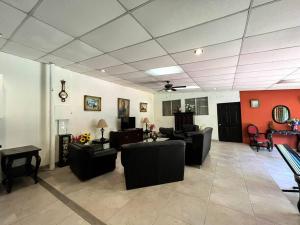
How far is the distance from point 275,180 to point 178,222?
2664 millimetres

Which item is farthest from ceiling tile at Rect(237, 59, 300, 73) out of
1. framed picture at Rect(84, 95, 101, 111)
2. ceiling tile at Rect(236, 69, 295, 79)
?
framed picture at Rect(84, 95, 101, 111)

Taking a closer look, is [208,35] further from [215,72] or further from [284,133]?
[284,133]

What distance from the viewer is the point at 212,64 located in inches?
138

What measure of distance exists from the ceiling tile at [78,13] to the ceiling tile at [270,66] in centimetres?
339

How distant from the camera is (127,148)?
2.67 meters

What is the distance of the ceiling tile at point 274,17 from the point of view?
1.63m

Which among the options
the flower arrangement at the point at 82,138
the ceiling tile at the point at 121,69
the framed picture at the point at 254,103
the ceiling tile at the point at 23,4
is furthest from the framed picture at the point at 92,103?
the framed picture at the point at 254,103

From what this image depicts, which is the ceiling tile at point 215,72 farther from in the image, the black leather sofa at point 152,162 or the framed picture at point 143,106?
the framed picture at point 143,106

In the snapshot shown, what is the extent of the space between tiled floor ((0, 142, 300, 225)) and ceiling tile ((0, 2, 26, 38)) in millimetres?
2754

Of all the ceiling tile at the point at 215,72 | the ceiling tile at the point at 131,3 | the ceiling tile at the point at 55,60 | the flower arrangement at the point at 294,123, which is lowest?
the flower arrangement at the point at 294,123

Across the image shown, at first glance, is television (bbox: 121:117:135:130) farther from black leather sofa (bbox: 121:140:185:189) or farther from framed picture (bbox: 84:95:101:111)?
black leather sofa (bbox: 121:140:185:189)

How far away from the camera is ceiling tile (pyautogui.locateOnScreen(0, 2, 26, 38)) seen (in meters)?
1.78

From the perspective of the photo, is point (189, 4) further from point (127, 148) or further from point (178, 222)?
point (178, 222)

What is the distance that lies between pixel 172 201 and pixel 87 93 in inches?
161
